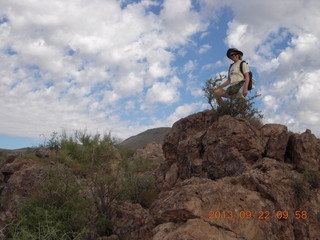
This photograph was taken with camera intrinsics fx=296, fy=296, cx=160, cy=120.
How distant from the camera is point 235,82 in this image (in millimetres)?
8758

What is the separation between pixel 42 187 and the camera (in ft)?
24.5

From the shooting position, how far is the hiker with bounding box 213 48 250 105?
861 centimetres

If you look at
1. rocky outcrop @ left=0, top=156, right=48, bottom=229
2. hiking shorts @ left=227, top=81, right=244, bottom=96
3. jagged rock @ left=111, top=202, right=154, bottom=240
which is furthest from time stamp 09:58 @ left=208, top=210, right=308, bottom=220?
rocky outcrop @ left=0, top=156, right=48, bottom=229

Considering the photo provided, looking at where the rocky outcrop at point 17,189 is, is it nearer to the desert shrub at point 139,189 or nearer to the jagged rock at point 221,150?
the desert shrub at point 139,189

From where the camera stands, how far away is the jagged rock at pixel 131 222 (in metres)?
5.44

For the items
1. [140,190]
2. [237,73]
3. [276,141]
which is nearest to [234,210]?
[276,141]

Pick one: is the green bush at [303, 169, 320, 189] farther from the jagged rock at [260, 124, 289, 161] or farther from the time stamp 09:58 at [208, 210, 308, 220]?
the time stamp 09:58 at [208, 210, 308, 220]

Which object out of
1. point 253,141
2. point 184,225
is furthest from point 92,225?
point 253,141

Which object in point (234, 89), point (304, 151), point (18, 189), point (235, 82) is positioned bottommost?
point (18, 189)

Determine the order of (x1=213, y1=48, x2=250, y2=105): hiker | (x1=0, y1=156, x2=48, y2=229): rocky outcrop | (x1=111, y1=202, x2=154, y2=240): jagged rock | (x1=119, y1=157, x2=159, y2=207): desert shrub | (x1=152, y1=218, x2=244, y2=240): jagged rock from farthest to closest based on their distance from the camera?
(x1=213, y1=48, x2=250, y2=105): hiker
(x1=0, y1=156, x2=48, y2=229): rocky outcrop
(x1=119, y1=157, x2=159, y2=207): desert shrub
(x1=111, y1=202, x2=154, y2=240): jagged rock
(x1=152, y1=218, x2=244, y2=240): jagged rock

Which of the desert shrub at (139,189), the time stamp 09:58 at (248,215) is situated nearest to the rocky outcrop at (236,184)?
the time stamp 09:58 at (248,215)

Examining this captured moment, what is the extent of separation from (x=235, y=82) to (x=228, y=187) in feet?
14.3

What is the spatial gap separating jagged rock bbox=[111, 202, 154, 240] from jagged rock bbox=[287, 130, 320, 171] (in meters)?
3.98

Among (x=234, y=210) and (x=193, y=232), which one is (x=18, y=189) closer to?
(x=193, y=232)
